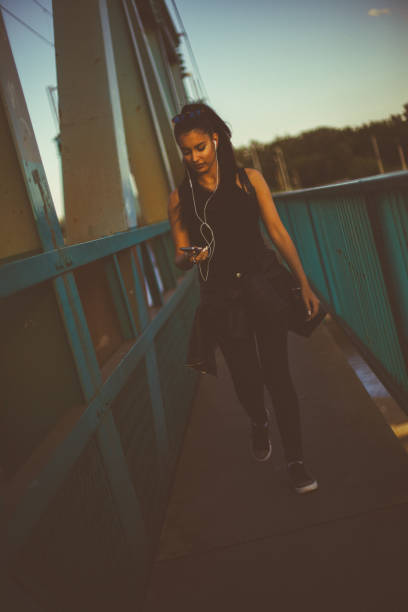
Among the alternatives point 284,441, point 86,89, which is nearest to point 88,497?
point 284,441

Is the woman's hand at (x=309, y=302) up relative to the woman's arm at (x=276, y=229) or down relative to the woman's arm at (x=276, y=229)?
down

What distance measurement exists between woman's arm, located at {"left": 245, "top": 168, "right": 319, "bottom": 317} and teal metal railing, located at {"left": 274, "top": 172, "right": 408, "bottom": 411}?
0.44 m

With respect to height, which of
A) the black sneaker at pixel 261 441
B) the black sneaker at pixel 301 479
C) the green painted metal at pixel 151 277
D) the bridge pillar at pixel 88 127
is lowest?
the black sneaker at pixel 301 479

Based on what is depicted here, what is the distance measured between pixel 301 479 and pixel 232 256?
4.12ft

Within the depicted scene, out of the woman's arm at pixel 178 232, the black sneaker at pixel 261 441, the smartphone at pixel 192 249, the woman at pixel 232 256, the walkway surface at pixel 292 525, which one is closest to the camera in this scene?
the walkway surface at pixel 292 525

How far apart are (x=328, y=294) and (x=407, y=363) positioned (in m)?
2.51

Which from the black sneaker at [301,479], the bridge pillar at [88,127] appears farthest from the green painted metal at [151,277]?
the black sneaker at [301,479]

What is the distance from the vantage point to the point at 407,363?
9.49ft

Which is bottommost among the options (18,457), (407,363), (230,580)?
(230,580)

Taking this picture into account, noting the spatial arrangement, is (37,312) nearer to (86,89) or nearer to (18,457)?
(18,457)

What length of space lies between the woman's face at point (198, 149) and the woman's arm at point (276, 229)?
22 centimetres

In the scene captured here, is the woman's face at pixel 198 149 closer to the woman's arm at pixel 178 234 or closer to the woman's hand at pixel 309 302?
the woman's arm at pixel 178 234

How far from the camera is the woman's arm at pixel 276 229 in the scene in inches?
110

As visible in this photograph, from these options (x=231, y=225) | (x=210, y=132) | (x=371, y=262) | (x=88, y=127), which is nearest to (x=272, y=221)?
(x=231, y=225)
